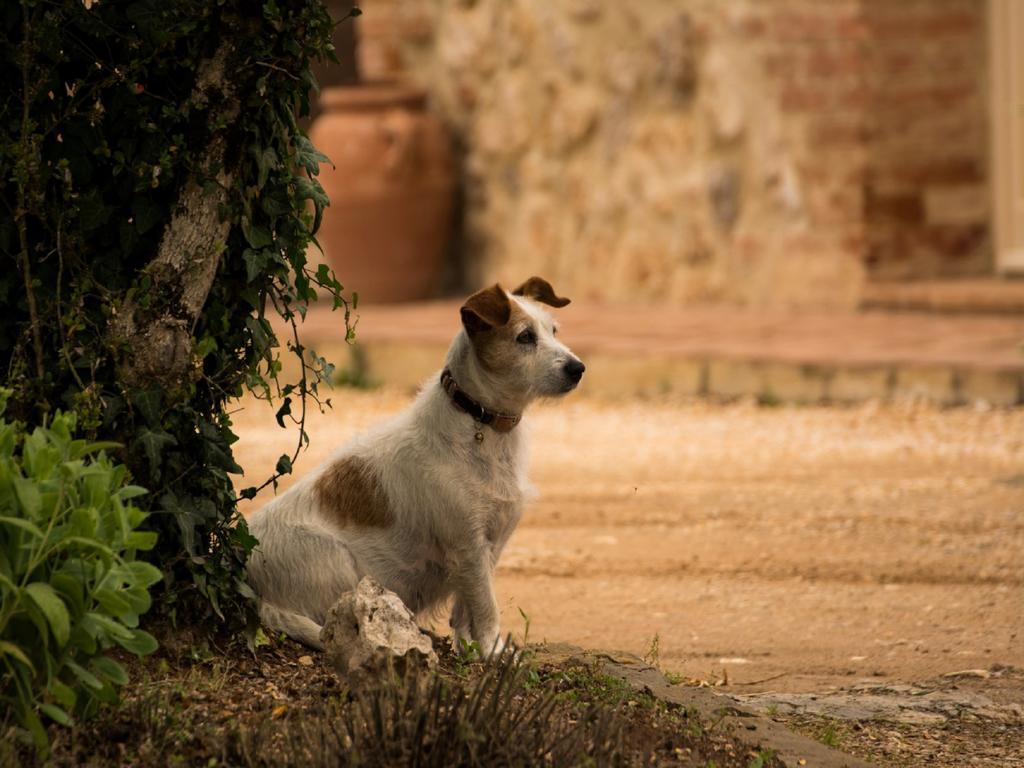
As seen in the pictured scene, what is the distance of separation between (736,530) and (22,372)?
3424 mm

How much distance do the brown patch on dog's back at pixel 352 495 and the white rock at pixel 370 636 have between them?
687 millimetres

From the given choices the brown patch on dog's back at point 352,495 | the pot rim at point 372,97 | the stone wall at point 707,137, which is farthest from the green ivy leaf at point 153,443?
the pot rim at point 372,97

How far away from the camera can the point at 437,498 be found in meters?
4.26

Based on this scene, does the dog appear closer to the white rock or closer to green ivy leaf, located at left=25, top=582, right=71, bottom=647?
the white rock

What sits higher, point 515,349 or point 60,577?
point 515,349

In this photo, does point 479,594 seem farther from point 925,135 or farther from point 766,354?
point 925,135

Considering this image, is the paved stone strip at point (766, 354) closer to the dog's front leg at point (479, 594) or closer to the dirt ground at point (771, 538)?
the dirt ground at point (771, 538)

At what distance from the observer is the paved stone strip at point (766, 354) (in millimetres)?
8438

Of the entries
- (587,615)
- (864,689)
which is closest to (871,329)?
(587,615)

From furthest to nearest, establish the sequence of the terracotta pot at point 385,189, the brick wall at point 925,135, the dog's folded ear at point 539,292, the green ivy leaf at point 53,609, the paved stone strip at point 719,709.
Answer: the terracotta pot at point 385,189 < the brick wall at point 925,135 < the dog's folded ear at point 539,292 < the paved stone strip at point 719,709 < the green ivy leaf at point 53,609

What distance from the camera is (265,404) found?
9.45 meters

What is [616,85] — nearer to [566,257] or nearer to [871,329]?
[566,257]

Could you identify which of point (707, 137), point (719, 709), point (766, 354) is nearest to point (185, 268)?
point (719, 709)

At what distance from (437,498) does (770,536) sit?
2284 mm
